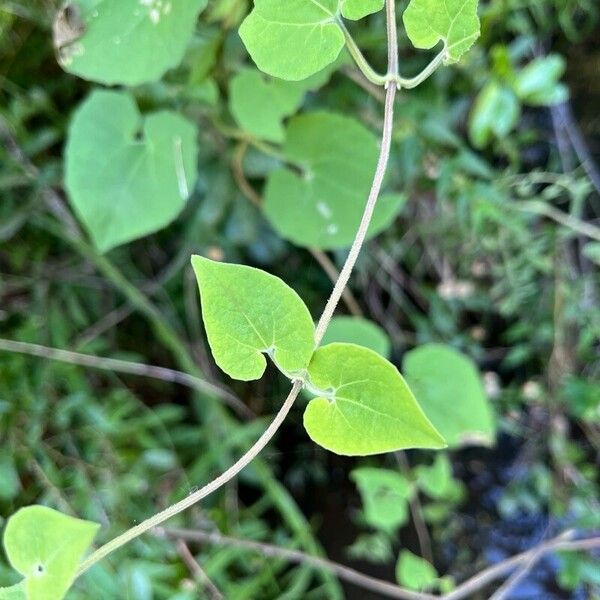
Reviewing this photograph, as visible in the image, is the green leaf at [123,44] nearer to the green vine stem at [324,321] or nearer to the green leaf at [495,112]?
the green vine stem at [324,321]

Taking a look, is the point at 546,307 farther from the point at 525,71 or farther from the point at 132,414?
the point at 132,414

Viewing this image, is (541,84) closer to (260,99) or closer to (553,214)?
(553,214)

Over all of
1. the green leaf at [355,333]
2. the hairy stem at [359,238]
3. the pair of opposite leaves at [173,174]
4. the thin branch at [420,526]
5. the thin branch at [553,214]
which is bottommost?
the thin branch at [420,526]

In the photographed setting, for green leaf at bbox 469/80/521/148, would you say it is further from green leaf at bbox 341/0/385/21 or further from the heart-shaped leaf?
green leaf at bbox 341/0/385/21

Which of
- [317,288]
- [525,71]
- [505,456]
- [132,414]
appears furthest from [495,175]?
[132,414]

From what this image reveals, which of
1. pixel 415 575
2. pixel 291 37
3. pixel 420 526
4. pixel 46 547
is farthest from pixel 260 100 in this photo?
pixel 420 526

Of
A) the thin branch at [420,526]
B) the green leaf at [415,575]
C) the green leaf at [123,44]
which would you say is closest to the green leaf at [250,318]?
the green leaf at [123,44]

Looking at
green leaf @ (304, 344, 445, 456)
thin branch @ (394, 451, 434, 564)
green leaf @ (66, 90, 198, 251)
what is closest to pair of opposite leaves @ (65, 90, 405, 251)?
green leaf @ (66, 90, 198, 251)
